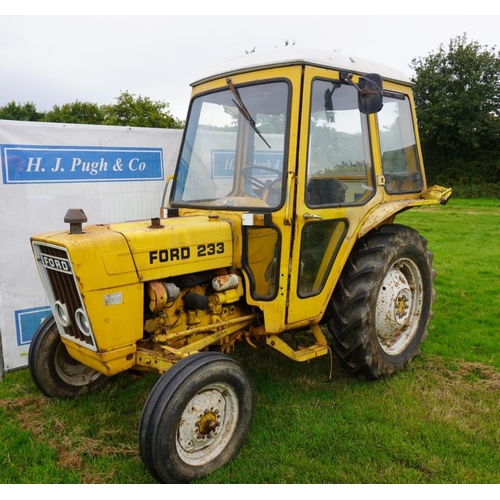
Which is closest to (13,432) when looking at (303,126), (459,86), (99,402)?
(99,402)

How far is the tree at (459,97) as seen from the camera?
2091 cm

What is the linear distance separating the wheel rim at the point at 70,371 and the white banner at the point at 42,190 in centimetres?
113

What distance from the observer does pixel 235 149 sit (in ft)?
12.1

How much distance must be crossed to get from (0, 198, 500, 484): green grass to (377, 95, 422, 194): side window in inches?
60.7

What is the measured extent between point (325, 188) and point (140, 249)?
136 cm

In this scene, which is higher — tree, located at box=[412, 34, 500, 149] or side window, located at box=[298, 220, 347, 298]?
tree, located at box=[412, 34, 500, 149]

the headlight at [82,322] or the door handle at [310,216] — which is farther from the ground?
the door handle at [310,216]

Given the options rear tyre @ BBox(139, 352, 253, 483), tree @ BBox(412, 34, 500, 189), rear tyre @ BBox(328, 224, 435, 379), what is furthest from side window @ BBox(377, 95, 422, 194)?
tree @ BBox(412, 34, 500, 189)

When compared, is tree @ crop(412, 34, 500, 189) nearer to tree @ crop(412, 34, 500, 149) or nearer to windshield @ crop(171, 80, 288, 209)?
tree @ crop(412, 34, 500, 149)

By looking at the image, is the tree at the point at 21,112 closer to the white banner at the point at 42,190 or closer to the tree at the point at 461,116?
the tree at the point at 461,116

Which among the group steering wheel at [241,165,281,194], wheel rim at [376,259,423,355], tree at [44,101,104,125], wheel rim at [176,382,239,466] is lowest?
wheel rim at [176,382,239,466]

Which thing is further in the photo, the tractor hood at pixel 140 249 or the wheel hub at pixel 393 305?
the wheel hub at pixel 393 305

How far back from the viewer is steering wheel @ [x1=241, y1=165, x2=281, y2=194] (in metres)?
3.27

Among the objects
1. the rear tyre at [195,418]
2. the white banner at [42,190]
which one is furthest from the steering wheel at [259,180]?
the white banner at [42,190]
